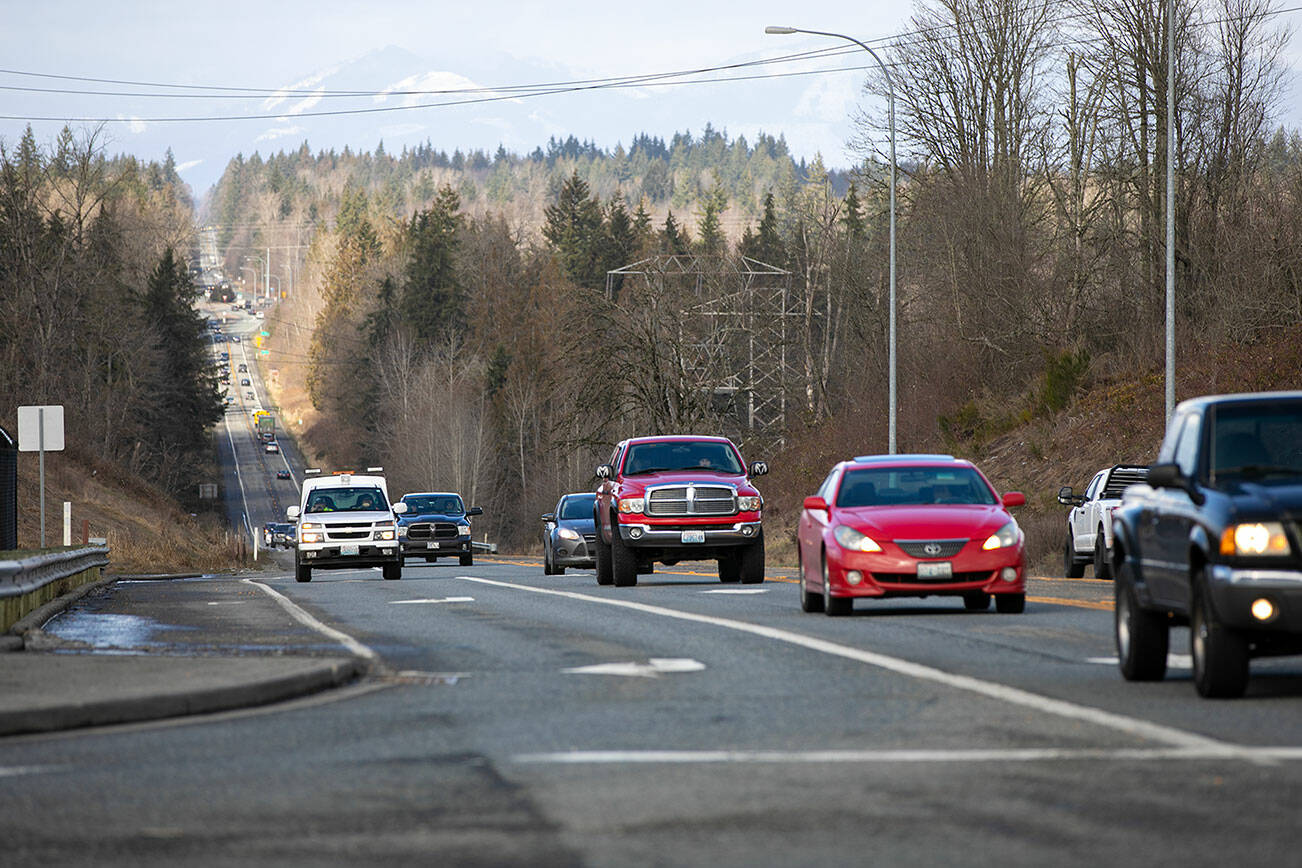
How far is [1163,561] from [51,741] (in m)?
6.79

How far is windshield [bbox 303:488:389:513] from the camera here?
1469 inches

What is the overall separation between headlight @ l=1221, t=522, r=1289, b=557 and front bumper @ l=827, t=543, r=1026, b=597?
7.25 metres

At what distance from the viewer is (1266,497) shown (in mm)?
11141

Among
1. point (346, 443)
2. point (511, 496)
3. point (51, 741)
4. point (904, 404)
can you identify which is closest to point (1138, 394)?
point (904, 404)

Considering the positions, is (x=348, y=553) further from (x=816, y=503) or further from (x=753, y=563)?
(x=816, y=503)

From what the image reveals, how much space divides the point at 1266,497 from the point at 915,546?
23.8 feet

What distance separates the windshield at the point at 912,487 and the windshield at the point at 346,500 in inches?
742

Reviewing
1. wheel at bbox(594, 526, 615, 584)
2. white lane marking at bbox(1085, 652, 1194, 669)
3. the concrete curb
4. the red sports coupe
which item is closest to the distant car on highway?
wheel at bbox(594, 526, 615, 584)

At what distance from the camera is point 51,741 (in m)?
10.4

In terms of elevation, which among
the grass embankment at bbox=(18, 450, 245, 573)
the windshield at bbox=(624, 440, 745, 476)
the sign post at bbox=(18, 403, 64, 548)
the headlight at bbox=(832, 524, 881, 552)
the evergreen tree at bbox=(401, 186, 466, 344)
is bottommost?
the grass embankment at bbox=(18, 450, 245, 573)

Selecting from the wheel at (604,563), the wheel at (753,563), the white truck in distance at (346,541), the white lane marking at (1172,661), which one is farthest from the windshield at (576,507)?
the white lane marking at (1172,661)

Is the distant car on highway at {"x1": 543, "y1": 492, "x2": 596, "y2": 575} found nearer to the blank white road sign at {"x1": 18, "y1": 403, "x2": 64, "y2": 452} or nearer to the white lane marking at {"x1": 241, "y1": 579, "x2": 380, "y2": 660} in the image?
the blank white road sign at {"x1": 18, "y1": 403, "x2": 64, "y2": 452}

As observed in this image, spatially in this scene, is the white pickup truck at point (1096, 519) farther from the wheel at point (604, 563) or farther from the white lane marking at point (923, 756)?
Answer: the white lane marking at point (923, 756)

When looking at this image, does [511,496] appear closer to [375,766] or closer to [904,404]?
[904,404]
